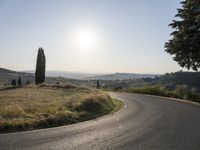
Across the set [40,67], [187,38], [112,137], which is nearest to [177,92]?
[187,38]

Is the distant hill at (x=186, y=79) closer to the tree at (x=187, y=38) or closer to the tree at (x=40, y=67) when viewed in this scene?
the tree at (x=40, y=67)

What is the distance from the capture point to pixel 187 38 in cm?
3212

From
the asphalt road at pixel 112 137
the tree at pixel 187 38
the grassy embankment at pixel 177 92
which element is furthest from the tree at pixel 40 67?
the asphalt road at pixel 112 137

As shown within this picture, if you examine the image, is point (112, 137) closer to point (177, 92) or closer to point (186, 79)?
point (177, 92)

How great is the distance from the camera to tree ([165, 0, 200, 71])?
31672mm

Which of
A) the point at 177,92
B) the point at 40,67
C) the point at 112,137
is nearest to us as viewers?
the point at 112,137

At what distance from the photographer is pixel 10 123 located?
14.6 metres

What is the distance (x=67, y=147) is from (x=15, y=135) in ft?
9.47

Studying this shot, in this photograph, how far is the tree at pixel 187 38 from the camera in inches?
1247

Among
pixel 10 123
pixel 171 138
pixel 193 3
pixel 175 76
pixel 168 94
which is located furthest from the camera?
pixel 175 76

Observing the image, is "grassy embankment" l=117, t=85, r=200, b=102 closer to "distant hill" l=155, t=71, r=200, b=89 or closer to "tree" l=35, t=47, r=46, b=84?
"tree" l=35, t=47, r=46, b=84

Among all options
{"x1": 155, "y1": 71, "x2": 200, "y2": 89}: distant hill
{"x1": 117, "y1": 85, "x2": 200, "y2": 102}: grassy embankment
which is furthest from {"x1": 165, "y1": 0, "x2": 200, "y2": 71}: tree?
{"x1": 155, "y1": 71, "x2": 200, "y2": 89}: distant hill

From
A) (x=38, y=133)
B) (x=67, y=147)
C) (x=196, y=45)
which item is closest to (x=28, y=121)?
(x=38, y=133)

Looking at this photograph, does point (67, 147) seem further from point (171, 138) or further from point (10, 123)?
point (10, 123)
